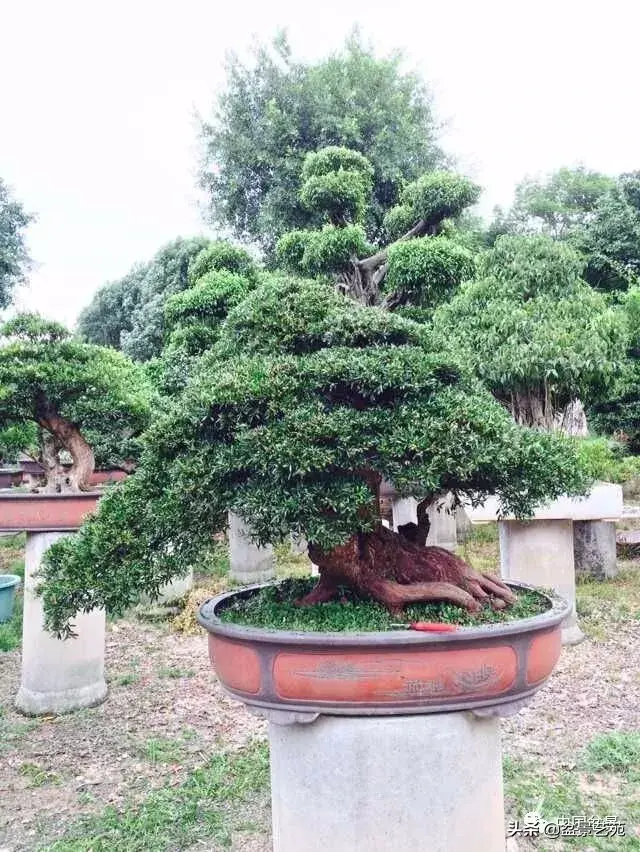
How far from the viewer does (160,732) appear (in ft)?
10.7

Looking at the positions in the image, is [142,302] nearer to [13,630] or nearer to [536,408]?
[13,630]

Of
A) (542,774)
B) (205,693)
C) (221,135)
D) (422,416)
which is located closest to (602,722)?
(542,774)

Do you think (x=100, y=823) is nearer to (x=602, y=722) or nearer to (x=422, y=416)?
(x=422, y=416)

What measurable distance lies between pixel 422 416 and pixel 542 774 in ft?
6.11

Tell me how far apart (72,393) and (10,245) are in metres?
8.19

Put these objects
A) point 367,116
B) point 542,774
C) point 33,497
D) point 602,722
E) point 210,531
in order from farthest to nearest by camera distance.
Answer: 1. point 367,116
2. point 33,497
3. point 602,722
4. point 542,774
5. point 210,531

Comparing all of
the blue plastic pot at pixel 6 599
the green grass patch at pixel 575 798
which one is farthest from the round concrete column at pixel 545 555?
the blue plastic pot at pixel 6 599

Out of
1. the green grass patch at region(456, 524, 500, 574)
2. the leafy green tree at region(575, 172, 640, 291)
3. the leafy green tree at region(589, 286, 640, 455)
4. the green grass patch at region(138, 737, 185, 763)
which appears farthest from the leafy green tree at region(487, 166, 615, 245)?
the green grass patch at region(138, 737, 185, 763)

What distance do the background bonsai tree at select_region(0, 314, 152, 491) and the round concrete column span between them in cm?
258

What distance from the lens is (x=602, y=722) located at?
3.10 metres

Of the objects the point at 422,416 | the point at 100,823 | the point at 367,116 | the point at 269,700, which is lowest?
the point at 100,823

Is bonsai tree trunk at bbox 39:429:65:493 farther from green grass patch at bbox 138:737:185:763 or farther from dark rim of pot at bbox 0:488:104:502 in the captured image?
green grass patch at bbox 138:737:185:763

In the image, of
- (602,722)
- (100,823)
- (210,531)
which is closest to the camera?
(210,531)

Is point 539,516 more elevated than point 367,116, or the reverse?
point 367,116
